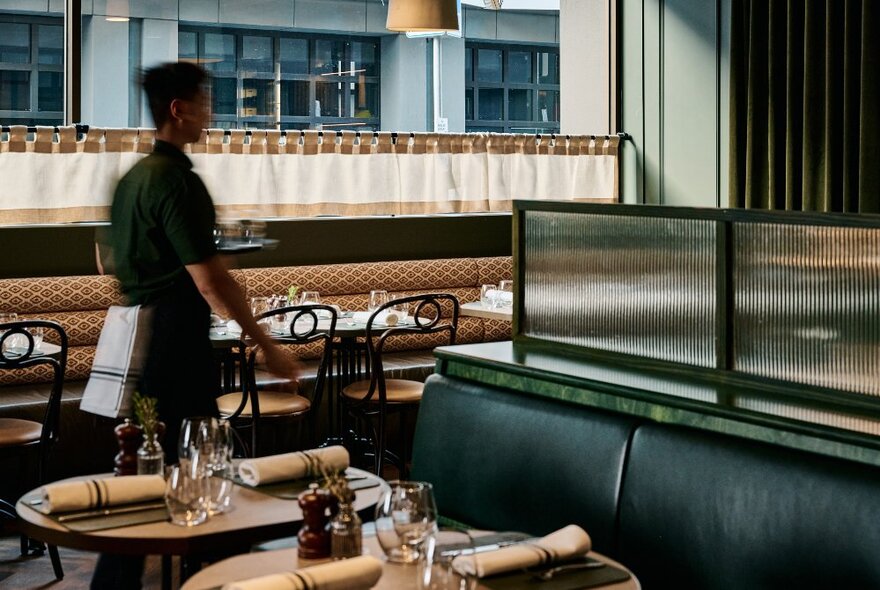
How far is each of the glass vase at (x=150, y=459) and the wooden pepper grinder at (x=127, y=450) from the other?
0.05 meters

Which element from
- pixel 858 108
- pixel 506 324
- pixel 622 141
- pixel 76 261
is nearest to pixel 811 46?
pixel 858 108

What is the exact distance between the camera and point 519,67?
26.1ft

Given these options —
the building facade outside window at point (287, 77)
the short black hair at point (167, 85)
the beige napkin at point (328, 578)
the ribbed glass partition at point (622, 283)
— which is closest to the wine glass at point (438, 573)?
the beige napkin at point (328, 578)

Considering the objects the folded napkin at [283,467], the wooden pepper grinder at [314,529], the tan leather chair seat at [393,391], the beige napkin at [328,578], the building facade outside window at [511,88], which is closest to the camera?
the beige napkin at [328,578]

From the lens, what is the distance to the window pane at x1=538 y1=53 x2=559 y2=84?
805cm

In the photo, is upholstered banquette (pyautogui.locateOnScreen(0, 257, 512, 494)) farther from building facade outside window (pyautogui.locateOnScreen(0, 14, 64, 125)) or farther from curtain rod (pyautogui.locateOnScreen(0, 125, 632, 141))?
building facade outside window (pyautogui.locateOnScreen(0, 14, 64, 125))

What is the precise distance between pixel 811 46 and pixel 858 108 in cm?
44

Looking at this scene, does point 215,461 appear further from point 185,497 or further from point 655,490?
point 655,490

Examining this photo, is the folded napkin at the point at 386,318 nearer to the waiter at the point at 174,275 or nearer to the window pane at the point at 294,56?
the window pane at the point at 294,56

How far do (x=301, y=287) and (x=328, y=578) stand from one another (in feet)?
15.7

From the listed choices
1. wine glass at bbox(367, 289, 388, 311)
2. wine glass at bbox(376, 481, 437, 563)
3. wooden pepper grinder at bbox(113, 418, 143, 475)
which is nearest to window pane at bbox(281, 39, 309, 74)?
wine glass at bbox(367, 289, 388, 311)

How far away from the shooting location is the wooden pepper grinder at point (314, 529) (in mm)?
2170

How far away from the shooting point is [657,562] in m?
2.54

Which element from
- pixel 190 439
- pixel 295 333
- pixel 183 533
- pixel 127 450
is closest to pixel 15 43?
pixel 295 333
